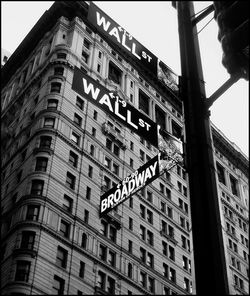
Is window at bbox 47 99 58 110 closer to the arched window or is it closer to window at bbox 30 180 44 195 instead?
window at bbox 30 180 44 195

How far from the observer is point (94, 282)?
4881cm

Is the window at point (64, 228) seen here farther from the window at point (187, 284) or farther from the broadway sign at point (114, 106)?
the broadway sign at point (114, 106)

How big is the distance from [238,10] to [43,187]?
46.0 meters

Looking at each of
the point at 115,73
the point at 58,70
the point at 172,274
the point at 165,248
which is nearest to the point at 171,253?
the point at 165,248

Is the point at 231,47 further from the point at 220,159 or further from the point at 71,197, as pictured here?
the point at 220,159

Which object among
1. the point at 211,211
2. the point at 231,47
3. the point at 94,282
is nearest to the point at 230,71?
the point at 231,47

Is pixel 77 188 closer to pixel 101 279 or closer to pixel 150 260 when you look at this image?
pixel 101 279

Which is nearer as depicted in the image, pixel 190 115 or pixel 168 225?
pixel 190 115

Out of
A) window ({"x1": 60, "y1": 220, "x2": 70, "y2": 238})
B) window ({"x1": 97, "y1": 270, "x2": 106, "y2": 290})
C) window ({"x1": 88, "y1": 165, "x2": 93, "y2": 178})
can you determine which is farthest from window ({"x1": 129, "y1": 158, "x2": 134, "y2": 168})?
window ({"x1": 97, "y1": 270, "x2": 106, "y2": 290})

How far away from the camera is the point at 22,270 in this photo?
144 feet

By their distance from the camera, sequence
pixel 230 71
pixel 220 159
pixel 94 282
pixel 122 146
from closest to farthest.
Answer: pixel 230 71 → pixel 94 282 → pixel 122 146 → pixel 220 159

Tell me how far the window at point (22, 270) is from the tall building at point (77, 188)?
0.10 meters

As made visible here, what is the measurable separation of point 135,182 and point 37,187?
3282cm

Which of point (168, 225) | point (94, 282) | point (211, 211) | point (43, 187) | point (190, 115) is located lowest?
point (211, 211)
